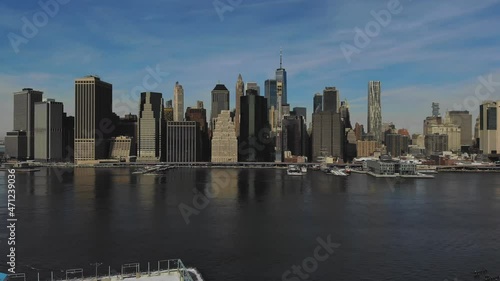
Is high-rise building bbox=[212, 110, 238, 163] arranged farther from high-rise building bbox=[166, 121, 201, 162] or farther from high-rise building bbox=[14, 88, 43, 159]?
high-rise building bbox=[14, 88, 43, 159]

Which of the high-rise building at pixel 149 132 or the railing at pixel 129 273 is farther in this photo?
the high-rise building at pixel 149 132

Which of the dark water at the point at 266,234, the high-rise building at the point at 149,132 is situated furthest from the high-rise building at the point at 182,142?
the dark water at the point at 266,234

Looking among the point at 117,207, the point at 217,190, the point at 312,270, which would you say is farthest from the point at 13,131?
the point at 312,270

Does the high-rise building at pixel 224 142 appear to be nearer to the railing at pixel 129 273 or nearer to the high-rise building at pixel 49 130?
the high-rise building at pixel 49 130

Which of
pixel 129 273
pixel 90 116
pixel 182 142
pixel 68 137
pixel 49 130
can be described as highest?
pixel 90 116

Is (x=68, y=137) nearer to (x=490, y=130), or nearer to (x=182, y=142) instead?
(x=182, y=142)

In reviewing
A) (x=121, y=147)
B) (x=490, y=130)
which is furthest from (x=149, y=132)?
(x=490, y=130)
